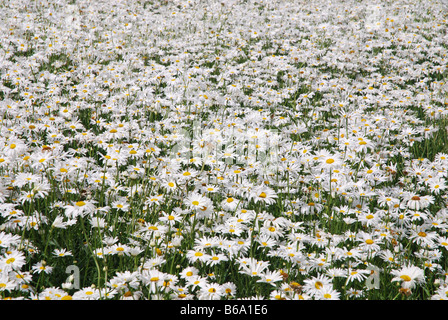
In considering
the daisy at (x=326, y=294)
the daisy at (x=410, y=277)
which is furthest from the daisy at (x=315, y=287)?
the daisy at (x=410, y=277)

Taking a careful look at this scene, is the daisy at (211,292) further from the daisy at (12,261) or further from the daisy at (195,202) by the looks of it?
the daisy at (12,261)

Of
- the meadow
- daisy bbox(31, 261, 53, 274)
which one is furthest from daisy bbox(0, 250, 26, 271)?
daisy bbox(31, 261, 53, 274)

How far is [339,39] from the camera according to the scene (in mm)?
9055

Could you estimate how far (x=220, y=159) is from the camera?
4.57 metres

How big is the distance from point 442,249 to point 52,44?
7942mm

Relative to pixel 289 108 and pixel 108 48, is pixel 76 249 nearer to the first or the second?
pixel 289 108

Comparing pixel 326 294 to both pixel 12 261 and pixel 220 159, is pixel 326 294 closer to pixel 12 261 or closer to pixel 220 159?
pixel 12 261

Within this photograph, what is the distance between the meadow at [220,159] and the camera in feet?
9.53

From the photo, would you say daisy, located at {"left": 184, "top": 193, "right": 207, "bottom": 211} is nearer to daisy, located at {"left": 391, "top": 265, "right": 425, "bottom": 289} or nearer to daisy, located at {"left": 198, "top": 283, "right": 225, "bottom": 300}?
daisy, located at {"left": 198, "top": 283, "right": 225, "bottom": 300}

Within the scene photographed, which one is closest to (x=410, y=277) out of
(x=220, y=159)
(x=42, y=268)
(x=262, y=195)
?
(x=262, y=195)

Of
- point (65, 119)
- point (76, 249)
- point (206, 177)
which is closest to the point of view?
point (76, 249)

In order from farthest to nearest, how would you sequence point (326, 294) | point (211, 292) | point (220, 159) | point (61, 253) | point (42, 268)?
1. point (220, 159)
2. point (61, 253)
3. point (42, 268)
4. point (211, 292)
5. point (326, 294)

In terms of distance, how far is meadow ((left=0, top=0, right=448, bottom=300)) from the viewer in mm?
2906
